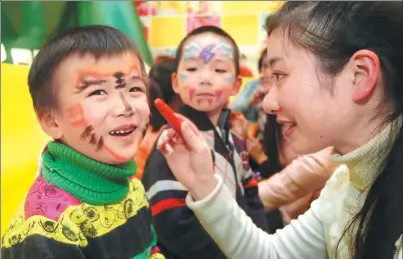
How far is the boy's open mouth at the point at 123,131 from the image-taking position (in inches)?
24.5

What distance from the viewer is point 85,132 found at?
62cm

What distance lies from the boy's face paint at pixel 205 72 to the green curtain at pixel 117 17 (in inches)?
14.8

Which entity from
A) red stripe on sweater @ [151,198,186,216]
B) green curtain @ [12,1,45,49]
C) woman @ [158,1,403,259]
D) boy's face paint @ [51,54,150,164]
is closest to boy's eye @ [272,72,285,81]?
woman @ [158,1,403,259]

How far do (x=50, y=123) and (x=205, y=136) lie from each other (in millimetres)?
416

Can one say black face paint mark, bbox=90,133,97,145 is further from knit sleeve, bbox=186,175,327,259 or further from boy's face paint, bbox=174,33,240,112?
boy's face paint, bbox=174,33,240,112

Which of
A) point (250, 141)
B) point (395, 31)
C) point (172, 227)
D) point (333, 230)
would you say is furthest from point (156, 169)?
point (250, 141)

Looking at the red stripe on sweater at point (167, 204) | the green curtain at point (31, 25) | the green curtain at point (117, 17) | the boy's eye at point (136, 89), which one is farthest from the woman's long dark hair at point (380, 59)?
the green curtain at point (117, 17)

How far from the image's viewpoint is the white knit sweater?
2.39ft

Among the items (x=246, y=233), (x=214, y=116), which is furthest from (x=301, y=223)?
(x=214, y=116)

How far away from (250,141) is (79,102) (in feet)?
3.03

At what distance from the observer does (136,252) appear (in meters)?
0.68

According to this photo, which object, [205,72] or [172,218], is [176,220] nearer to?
[172,218]

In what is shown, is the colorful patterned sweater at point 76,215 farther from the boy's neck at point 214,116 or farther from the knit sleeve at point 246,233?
the boy's neck at point 214,116

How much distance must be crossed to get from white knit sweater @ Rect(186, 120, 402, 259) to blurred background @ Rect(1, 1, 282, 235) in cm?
31
